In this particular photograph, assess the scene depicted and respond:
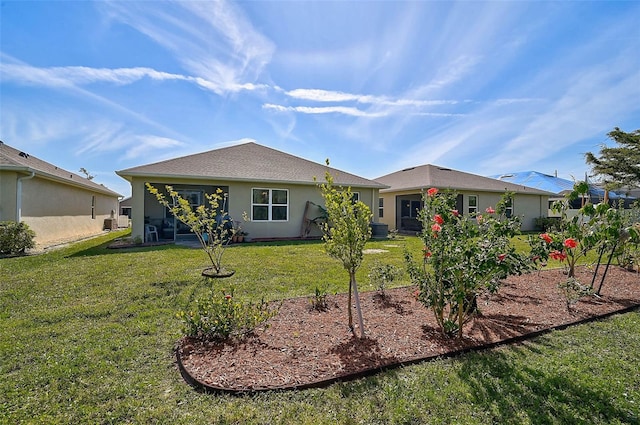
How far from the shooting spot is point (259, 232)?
12.8m

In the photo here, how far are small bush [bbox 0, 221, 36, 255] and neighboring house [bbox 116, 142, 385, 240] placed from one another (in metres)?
2.92

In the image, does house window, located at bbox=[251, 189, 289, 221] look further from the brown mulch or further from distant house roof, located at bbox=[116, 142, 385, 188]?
the brown mulch

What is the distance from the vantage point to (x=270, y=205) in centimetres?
1298

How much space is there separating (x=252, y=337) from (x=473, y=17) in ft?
26.5

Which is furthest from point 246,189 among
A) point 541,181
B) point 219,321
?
point 541,181

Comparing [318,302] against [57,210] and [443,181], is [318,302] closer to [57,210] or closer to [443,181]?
[57,210]

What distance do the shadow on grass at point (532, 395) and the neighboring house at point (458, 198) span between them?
1439cm

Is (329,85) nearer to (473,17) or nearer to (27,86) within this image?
(473,17)

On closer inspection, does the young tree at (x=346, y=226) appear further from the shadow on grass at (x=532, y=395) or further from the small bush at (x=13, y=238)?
the small bush at (x=13, y=238)

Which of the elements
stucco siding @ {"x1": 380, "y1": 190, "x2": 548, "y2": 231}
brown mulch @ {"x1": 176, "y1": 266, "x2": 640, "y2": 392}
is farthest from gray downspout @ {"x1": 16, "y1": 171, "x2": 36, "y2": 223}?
stucco siding @ {"x1": 380, "y1": 190, "x2": 548, "y2": 231}

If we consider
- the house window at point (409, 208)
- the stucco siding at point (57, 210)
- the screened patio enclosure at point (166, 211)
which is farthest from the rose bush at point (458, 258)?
the house window at point (409, 208)

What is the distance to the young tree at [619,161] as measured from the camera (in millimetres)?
17219

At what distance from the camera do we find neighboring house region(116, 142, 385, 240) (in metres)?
11.3

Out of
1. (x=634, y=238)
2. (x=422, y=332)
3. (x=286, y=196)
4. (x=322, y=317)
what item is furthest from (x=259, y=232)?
(x=634, y=238)
